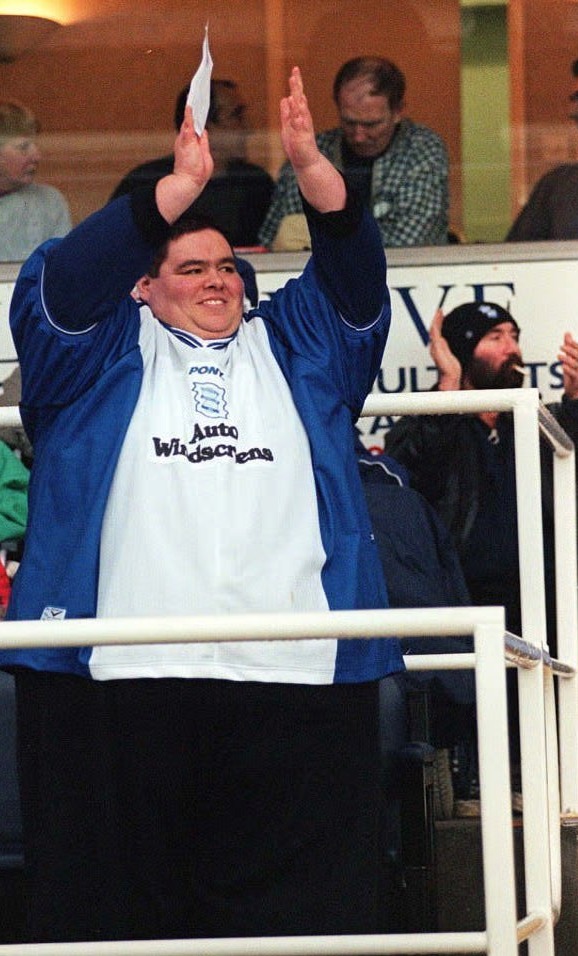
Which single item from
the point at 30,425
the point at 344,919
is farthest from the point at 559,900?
the point at 30,425

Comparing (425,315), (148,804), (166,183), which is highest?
(425,315)

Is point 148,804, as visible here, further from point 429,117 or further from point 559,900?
point 429,117

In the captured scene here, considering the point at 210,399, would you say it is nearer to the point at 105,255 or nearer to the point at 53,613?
the point at 105,255

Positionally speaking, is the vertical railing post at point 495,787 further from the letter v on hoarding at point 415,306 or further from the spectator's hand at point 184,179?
the letter v on hoarding at point 415,306

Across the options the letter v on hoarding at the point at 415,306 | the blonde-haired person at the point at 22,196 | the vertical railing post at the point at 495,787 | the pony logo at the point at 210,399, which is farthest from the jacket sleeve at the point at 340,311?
the blonde-haired person at the point at 22,196

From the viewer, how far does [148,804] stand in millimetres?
2895

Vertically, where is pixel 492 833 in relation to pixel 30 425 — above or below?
below

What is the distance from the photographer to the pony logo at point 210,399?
2.97 metres

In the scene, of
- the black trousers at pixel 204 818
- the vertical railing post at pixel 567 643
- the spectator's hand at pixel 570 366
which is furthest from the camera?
the spectator's hand at pixel 570 366

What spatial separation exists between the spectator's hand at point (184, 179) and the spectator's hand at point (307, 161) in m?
0.14

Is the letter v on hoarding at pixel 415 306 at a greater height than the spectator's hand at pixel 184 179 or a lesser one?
greater

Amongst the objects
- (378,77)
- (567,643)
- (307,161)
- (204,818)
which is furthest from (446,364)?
(204,818)

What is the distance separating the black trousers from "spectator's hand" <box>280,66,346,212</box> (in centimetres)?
79

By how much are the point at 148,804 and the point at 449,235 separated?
3.86 m
